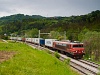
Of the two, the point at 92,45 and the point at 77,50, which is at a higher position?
the point at 92,45

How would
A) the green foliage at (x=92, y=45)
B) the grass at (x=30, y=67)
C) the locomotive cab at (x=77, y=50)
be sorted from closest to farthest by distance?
the grass at (x=30, y=67) < the locomotive cab at (x=77, y=50) < the green foliage at (x=92, y=45)

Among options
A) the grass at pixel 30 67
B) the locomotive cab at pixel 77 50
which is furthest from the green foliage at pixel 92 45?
the grass at pixel 30 67

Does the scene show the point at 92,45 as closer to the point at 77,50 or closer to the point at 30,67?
the point at 77,50

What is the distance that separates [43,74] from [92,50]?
35.1 m

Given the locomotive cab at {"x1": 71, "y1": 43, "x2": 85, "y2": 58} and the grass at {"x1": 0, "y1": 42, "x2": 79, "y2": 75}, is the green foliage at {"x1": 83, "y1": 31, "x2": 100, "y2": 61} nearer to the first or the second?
the locomotive cab at {"x1": 71, "y1": 43, "x2": 85, "y2": 58}

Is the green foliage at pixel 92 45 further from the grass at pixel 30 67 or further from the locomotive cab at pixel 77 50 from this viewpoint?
the grass at pixel 30 67

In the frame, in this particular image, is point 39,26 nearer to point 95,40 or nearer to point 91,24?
point 91,24

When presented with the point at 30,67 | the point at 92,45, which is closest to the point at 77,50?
the point at 92,45

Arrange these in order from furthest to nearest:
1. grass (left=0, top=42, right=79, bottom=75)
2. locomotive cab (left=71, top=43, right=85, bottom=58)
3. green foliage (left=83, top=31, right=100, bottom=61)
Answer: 1. green foliage (left=83, top=31, right=100, bottom=61)
2. locomotive cab (left=71, top=43, right=85, bottom=58)
3. grass (left=0, top=42, right=79, bottom=75)

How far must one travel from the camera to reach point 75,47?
44.3 meters

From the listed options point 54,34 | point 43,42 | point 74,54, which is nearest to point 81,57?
point 74,54

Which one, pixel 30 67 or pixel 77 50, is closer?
pixel 30 67

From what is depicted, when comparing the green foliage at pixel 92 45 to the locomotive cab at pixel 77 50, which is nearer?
the locomotive cab at pixel 77 50

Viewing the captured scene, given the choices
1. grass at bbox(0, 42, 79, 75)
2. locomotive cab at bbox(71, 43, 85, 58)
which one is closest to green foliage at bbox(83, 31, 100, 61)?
locomotive cab at bbox(71, 43, 85, 58)
